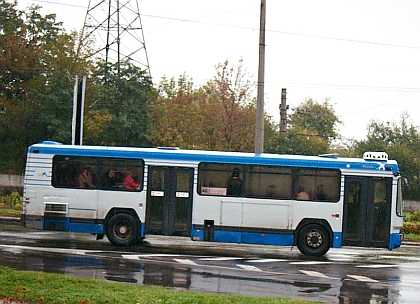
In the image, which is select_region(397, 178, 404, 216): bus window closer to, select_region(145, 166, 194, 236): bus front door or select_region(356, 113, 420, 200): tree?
select_region(145, 166, 194, 236): bus front door

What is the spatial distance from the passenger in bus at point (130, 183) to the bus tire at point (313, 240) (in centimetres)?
506

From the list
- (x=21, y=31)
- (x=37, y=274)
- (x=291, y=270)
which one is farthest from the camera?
(x=21, y=31)

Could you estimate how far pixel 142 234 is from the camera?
64.7 ft

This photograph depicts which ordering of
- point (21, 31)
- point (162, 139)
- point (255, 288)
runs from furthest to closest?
1. point (21, 31)
2. point (162, 139)
3. point (255, 288)

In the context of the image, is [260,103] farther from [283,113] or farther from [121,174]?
[283,113]

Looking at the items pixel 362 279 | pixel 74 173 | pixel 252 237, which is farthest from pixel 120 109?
pixel 362 279

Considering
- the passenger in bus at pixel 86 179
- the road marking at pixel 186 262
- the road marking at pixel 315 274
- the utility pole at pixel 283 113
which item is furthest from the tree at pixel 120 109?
the road marking at pixel 315 274

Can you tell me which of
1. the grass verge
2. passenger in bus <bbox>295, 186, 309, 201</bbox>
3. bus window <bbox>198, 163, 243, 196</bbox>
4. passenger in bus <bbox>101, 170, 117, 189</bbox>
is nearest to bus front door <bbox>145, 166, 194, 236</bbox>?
bus window <bbox>198, 163, 243, 196</bbox>

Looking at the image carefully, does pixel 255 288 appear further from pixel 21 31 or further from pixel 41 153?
pixel 21 31

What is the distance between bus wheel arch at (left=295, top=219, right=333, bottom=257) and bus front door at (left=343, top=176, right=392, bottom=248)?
0.52m

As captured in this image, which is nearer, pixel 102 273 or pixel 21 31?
pixel 102 273

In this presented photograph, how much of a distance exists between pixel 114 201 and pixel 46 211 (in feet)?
6.81

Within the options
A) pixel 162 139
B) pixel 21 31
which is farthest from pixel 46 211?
A: pixel 21 31

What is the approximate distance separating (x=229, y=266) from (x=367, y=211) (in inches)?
210
